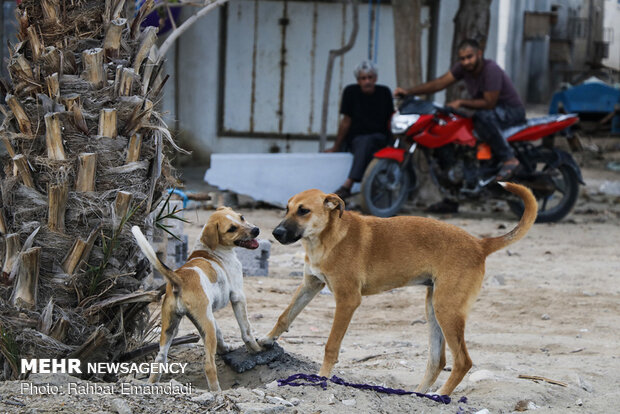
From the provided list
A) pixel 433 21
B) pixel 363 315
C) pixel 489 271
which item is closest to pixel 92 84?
pixel 363 315

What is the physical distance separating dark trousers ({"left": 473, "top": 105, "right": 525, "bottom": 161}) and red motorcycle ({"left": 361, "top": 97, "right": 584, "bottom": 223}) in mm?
89

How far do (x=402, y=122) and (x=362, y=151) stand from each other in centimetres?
71

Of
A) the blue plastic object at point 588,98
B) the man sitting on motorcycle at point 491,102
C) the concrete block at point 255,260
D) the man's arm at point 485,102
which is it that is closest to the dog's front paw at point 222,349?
the concrete block at point 255,260

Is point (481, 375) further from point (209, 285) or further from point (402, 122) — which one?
point (402, 122)

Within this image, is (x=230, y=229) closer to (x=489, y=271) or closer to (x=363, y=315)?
(x=363, y=315)

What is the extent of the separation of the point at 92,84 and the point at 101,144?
0.28m

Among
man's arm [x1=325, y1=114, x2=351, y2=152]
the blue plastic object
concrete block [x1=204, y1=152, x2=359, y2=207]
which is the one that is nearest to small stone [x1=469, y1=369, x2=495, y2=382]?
concrete block [x1=204, y1=152, x2=359, y2=207]

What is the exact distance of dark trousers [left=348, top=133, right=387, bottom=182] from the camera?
10.3 metres

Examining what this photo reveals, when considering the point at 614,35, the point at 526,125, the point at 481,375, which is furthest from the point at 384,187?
the point at 614,35

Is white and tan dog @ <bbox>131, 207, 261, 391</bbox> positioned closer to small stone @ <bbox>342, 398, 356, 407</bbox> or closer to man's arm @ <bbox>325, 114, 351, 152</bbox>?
small stone @ <bbox>342, 398, 356, 407</bbox>

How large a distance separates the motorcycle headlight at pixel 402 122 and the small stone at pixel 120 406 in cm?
677

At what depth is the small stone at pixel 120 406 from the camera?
334 centimetres

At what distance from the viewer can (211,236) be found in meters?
4.24

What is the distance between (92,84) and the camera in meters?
3.93
